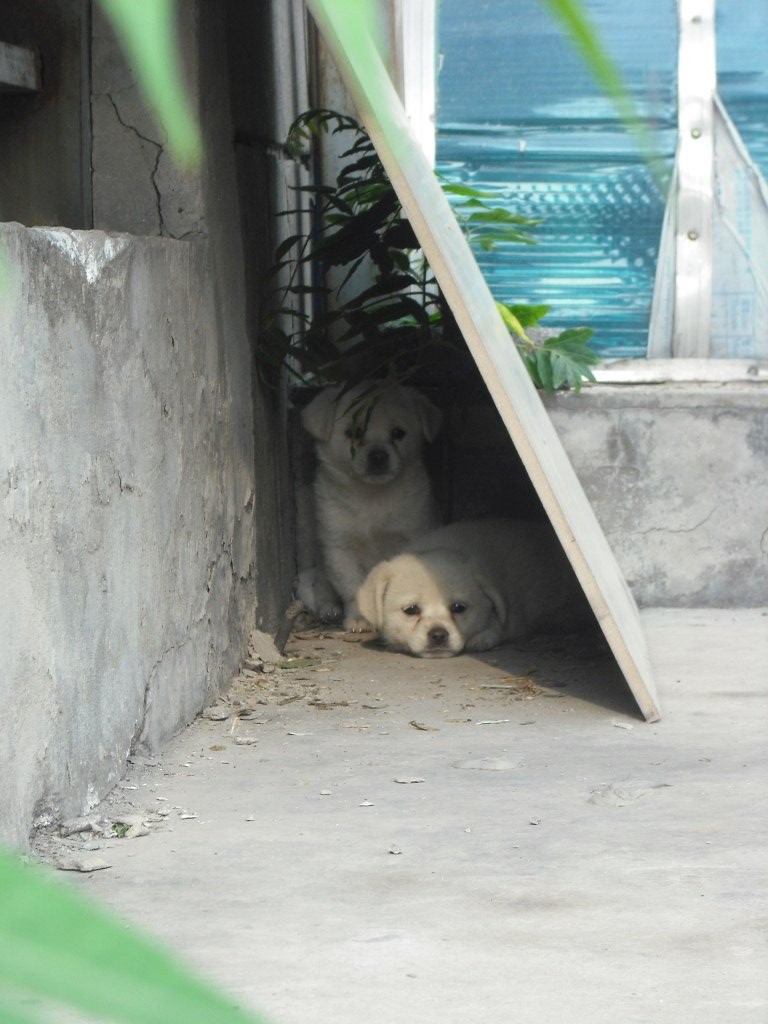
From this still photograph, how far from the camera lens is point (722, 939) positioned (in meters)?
2.11

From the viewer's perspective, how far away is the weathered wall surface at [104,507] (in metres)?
2.38

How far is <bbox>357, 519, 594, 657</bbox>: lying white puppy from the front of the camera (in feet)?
14.6

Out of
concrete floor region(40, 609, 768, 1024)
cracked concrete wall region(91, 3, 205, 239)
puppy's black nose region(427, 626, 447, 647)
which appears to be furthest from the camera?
puppy's black nose region(427, 626, 447, 647)

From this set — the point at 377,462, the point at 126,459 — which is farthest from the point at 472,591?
the point at 126,459

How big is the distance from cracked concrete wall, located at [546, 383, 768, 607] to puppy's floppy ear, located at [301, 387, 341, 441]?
32.6 inches

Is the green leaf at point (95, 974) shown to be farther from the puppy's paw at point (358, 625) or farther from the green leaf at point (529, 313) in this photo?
the green leaf at point (529, 313)

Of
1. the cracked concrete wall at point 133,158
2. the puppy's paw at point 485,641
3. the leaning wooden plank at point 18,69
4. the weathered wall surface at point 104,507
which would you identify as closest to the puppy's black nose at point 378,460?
the puppy's paw at point 485,641

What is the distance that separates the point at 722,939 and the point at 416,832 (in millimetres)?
728

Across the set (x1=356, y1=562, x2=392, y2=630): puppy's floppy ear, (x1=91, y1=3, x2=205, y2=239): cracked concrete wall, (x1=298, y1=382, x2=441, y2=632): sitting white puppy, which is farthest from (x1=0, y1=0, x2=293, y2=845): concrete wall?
(x1=298, y1=382, x2=441, y2=632): sitting white puppy

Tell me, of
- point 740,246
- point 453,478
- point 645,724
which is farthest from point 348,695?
point 740,246

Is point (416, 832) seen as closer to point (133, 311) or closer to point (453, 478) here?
point (133, 311)

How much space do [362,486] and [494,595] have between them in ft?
2.92

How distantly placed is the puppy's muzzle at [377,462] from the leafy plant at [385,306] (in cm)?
30

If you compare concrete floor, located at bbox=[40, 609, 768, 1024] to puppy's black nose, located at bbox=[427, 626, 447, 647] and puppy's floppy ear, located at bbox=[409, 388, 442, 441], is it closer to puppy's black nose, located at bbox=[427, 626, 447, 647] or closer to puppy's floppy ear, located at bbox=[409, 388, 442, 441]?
puppy's black nose, located at bbox=[427, 626, 447, 647]
